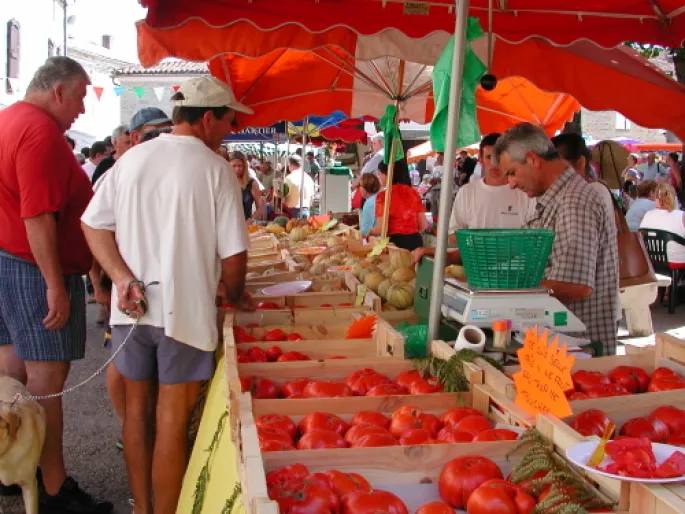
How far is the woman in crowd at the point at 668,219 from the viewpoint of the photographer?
31.9ft

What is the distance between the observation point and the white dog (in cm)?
313

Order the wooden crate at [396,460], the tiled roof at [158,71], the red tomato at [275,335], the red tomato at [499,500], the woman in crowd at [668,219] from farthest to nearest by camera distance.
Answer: the tiled roof at [158,71] → the woman in crowd at [668,219] → the red tomato at [275,335] → the wooden crate at [396,460] → the red tomato at [499,500]

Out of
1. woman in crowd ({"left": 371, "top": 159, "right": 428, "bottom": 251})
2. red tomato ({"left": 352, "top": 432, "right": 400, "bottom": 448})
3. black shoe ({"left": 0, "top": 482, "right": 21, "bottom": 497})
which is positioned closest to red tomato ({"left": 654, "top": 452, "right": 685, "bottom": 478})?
red tomato ({"left": 352, "top": 432, "right": 400, "bottom": 448})

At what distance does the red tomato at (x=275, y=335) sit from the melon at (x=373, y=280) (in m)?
1.12

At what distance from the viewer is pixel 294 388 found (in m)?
2.72

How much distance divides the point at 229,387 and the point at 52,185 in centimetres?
192

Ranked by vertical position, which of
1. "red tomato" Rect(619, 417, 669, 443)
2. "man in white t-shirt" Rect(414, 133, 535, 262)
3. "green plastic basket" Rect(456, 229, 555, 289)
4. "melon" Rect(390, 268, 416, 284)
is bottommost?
"red tomato" Rect(619, 417, 669, 443)

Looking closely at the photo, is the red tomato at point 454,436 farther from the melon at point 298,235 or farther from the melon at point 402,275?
the melon at point 298,235

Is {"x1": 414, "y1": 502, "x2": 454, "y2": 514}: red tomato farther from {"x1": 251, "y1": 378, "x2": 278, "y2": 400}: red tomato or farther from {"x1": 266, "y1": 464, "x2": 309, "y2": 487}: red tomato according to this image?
{"x1": 251, "y1": 378, "x2": 278, "y2": 400}: red tomato

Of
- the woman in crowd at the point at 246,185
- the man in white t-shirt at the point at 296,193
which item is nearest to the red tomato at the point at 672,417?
the woman in crowd at the point at 246,185

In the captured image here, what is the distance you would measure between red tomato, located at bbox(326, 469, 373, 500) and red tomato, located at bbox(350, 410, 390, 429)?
0.46 metres

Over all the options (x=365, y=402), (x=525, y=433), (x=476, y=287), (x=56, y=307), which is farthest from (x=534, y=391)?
(x=56, y=307)

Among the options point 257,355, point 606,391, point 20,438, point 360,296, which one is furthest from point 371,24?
point 20,438

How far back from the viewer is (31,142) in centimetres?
369
